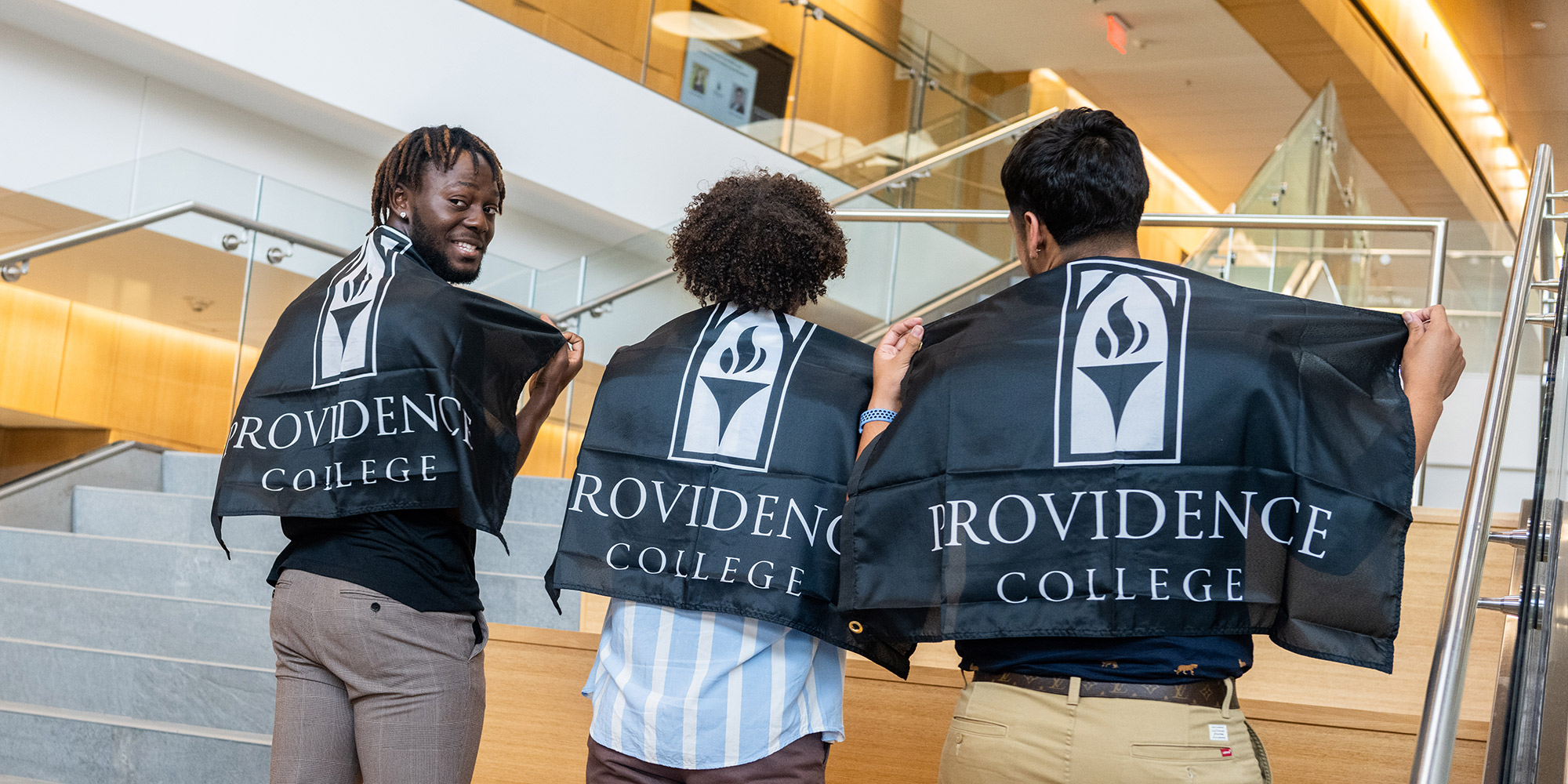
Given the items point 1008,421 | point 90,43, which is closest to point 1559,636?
point 1008,421

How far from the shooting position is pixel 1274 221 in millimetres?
4270

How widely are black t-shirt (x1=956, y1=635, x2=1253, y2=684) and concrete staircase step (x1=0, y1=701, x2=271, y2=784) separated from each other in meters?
2.13

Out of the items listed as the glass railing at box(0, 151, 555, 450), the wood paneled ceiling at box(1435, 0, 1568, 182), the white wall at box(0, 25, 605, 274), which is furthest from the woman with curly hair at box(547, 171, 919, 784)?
the wood paneled ceiling at box(1435, 0, 1568, 182)

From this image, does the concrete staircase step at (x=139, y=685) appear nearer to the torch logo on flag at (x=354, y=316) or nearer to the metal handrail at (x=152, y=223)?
the torch logo on flag at (x=354, y=316)

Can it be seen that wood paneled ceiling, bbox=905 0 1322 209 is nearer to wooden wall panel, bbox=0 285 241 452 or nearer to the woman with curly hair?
wooden wall panel, bbox=0 285 241 452

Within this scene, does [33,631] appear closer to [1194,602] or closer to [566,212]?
[1194,602]

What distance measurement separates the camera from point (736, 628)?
1.75 m

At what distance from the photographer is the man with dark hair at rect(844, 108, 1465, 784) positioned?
1.47 meters

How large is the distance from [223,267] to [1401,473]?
5.10 metres

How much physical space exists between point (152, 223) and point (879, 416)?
444cm

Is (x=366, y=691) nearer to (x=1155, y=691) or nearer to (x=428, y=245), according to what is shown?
(x=428, y=245)

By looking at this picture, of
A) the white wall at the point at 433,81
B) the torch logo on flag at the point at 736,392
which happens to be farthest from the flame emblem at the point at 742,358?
the white wall at the point at 433,81

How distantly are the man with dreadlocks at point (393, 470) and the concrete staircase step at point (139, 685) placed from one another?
1.49 metres

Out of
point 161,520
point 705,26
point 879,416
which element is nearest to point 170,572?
point 161,520
